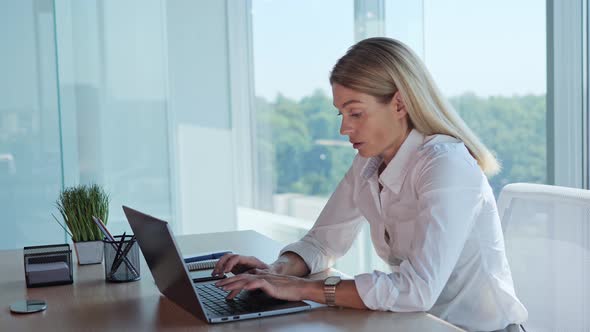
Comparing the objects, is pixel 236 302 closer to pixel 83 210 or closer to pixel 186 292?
pixel 186 292

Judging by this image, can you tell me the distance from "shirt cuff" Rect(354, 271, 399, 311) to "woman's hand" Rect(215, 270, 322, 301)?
10cm

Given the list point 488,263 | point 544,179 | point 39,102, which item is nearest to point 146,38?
point 39,102

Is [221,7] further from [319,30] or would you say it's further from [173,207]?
[173,207]

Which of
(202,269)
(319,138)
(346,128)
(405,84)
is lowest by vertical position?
(202,269)

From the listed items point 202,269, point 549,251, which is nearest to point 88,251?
point 202,269

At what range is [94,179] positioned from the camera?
355 cm

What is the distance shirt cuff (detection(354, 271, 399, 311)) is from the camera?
1.45 metres

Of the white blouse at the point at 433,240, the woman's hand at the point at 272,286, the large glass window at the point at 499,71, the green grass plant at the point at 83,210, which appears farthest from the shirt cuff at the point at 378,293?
the large glass window at the point at 499,71

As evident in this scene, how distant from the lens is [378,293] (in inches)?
57.0

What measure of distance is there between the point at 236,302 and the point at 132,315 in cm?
22

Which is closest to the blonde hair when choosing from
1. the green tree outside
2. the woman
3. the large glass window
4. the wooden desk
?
the woman

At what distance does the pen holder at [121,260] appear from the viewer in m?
1.81

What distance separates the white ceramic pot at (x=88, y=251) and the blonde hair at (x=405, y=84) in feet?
2.78

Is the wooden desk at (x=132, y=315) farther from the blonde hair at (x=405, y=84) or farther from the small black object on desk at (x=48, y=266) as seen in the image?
the blonde hair at (x=405, y=84)
